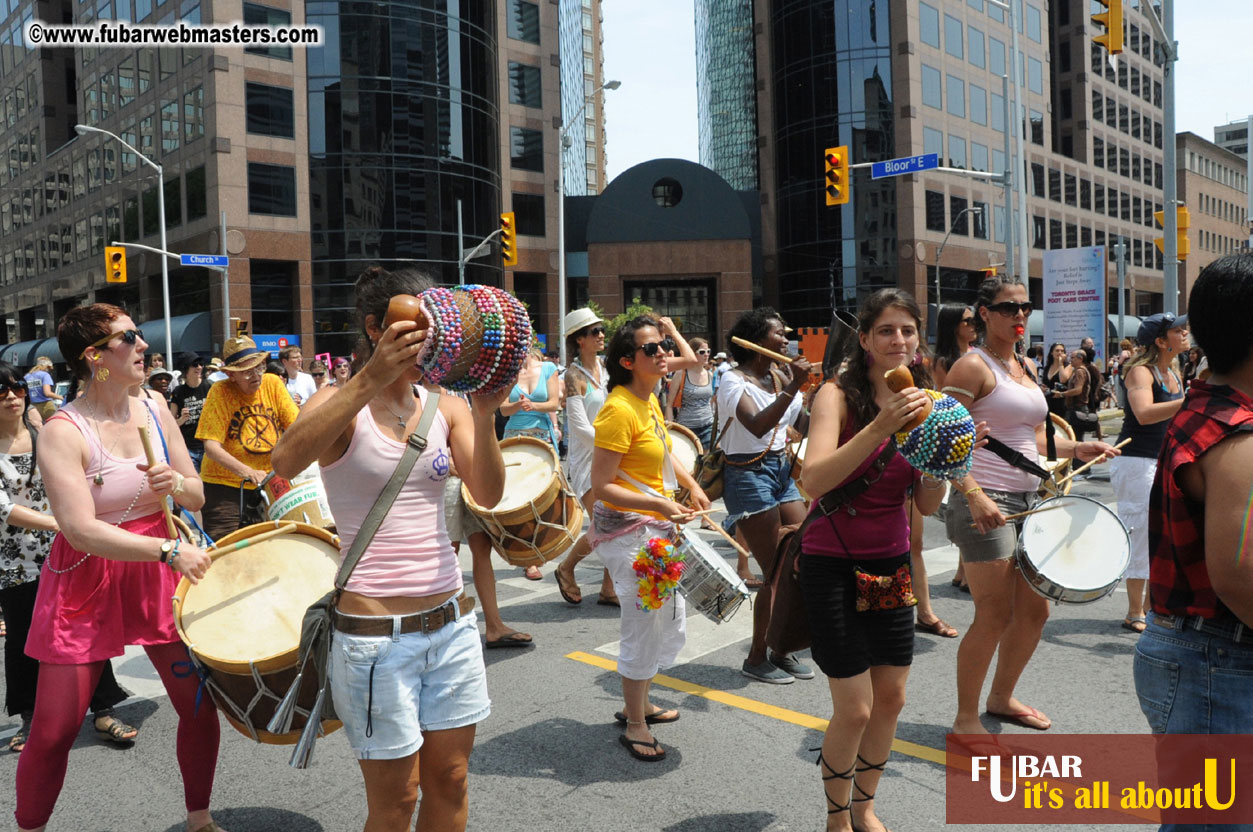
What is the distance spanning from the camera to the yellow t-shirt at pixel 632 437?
14.2ft

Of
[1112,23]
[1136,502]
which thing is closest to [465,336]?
[1136,502]

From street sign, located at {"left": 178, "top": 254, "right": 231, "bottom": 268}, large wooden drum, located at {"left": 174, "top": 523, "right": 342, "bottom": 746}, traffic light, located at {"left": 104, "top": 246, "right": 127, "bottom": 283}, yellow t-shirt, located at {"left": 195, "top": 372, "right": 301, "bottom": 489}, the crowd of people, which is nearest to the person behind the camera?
the crowd of people

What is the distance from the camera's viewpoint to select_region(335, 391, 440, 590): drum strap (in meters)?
2.57

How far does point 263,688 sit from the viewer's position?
→ 306cm

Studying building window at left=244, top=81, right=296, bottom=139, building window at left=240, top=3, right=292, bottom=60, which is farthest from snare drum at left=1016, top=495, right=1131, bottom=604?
building window at left=240, top=3, right=292, bottom=60

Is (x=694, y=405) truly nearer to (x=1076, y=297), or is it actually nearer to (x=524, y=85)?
(x=1076, y=297)

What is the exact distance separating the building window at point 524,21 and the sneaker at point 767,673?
149 ft

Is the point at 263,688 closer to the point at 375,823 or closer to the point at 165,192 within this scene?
the point at 375,823

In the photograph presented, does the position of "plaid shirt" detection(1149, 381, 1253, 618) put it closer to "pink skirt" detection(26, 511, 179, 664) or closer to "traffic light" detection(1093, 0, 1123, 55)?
"pink skirt" detection(26, 511, 179, 664)

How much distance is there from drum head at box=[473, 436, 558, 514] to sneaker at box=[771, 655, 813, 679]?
5.62 ft

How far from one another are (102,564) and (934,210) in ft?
161

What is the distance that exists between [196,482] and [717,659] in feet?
10.4

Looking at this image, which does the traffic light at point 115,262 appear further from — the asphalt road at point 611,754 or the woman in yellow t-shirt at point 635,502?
the woman in yellow t-shirt at point 635,502

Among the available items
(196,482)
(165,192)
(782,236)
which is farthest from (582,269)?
(196,482)
